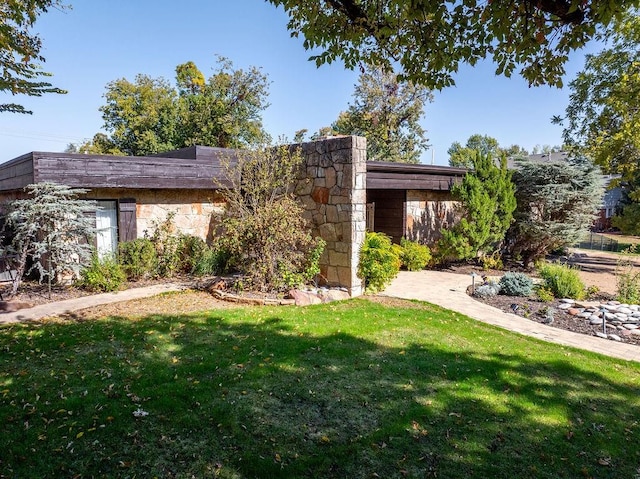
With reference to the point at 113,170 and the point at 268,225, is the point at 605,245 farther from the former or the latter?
the point at 113,170

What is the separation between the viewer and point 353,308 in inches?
284

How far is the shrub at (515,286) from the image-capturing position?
28.6ft

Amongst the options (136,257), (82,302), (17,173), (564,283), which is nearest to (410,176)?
(564,283)

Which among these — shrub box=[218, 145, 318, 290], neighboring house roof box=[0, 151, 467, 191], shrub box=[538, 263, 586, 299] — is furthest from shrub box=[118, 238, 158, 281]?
shrub box=[538, 263, 586, 299]

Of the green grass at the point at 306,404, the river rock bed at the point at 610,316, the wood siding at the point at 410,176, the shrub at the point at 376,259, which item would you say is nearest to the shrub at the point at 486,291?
the river rock bed at the point at 610,316

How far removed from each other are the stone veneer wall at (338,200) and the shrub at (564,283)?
4237 millimetres

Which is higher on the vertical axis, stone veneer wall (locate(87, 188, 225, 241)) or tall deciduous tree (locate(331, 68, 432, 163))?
tall deciduous tree (locate(331, 68, 432, 163))

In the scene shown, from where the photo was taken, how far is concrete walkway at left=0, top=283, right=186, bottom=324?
646cm

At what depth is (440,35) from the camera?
3.71 metres

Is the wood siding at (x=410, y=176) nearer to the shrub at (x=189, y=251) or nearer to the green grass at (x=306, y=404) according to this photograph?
the shrub at (x=189, y=251)

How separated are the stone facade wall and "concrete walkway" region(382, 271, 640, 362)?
5.23 ft

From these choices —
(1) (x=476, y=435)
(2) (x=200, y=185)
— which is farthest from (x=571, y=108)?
(1) (x=476, y=435)

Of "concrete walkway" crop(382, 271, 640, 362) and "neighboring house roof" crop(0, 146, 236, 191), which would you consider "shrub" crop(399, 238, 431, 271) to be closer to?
"concrete walkway" crop(382, 271, 640, 362)

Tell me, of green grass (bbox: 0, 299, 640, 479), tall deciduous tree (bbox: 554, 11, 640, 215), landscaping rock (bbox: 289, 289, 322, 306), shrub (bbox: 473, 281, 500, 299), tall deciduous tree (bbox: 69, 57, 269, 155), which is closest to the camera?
green grass (bbox: 0, 299, 640, 479)
